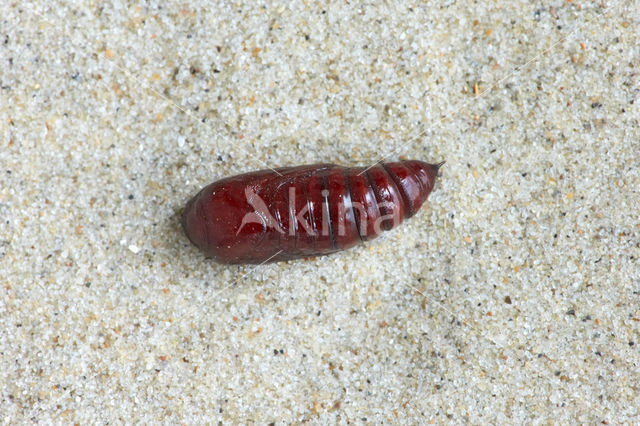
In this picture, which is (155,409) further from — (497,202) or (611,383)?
(611,383)

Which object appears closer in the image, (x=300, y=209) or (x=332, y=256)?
(x=300, y=209)

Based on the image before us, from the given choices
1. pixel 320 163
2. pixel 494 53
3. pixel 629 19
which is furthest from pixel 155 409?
pixel 629 19

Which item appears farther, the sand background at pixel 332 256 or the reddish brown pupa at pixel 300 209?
the sand background at pixel 332 256

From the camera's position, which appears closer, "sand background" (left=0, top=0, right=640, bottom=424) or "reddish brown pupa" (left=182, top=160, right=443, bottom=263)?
"reddish brown pupa" (left=182, top=160, right=443, bottom=263)
